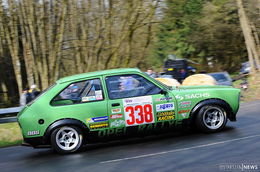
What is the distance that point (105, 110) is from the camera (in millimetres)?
7504

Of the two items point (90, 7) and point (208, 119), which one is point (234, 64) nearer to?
point (90, 7)

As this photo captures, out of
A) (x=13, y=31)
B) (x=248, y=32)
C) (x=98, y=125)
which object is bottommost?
(x=98, y=125)

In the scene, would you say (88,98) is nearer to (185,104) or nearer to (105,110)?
(105,110)

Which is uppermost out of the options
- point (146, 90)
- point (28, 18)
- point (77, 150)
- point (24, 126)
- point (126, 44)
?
point (28, 18)

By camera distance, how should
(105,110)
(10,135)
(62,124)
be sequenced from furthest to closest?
(10,135) → (105,110) → (62,124)

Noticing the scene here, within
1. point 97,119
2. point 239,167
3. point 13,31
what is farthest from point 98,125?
point 13,31

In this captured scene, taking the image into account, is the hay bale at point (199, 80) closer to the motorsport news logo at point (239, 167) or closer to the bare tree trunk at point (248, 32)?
the bare tree trunk at point (248, 32)

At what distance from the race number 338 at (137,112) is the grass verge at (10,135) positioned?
12.1 feet

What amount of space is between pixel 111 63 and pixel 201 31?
23768 millimetres

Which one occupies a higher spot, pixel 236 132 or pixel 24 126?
pixel 24 126

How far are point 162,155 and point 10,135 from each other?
5.67 metres

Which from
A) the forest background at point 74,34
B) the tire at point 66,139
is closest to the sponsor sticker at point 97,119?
the tire at point 66,139

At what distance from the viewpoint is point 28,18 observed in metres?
16.7

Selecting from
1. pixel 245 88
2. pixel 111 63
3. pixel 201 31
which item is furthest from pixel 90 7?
pixel 201 31
